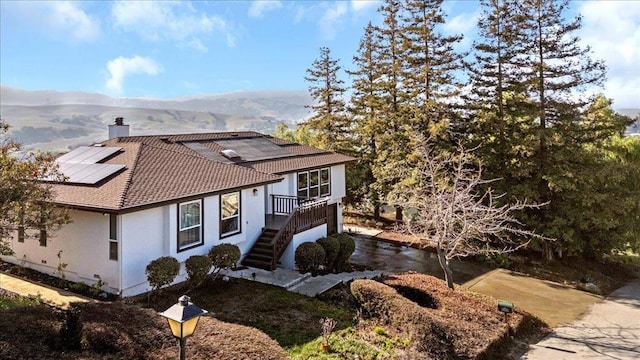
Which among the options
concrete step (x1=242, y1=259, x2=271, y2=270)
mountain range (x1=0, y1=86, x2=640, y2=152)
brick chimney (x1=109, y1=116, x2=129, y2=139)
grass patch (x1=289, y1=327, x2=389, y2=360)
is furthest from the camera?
mountain range (x1=0, y1=86, x2=640, y2=152)

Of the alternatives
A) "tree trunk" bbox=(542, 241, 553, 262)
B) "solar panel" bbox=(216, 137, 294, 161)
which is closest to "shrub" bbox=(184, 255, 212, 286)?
"solar panel" bbox=(216, 137, 294, 161)

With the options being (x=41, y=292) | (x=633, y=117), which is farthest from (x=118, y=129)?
(x=633, y=117)

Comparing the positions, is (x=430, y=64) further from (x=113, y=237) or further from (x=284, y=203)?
(x=113, y=237)

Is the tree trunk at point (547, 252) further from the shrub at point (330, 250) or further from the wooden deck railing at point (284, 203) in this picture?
the wooden deck railing at point (284, 203)

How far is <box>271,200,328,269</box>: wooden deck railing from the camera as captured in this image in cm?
1435

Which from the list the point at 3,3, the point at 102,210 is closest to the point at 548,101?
the point at 102,210

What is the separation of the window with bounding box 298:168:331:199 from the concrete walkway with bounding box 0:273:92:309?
400 inches

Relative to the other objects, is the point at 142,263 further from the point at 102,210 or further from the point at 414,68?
the point at 414,68

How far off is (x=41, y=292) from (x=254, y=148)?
35.9ft

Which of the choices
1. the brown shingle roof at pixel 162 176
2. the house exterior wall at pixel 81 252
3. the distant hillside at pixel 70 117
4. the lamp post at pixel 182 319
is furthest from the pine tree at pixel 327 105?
the lamp post at pixel 182 319

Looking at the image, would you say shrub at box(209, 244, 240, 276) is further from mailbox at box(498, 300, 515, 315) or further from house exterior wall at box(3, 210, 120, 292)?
mailbox at box(498, 300, 515, 315)

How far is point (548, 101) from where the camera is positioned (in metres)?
18.3

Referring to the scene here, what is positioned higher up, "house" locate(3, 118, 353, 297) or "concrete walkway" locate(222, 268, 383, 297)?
"house" locate(3, 118, 353, 297)

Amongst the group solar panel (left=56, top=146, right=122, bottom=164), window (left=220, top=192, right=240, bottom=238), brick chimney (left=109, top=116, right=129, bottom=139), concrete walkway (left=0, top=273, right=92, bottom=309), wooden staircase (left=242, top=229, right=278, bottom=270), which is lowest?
concrete walkway (left=0, top=273, right=92, bottom=309)
